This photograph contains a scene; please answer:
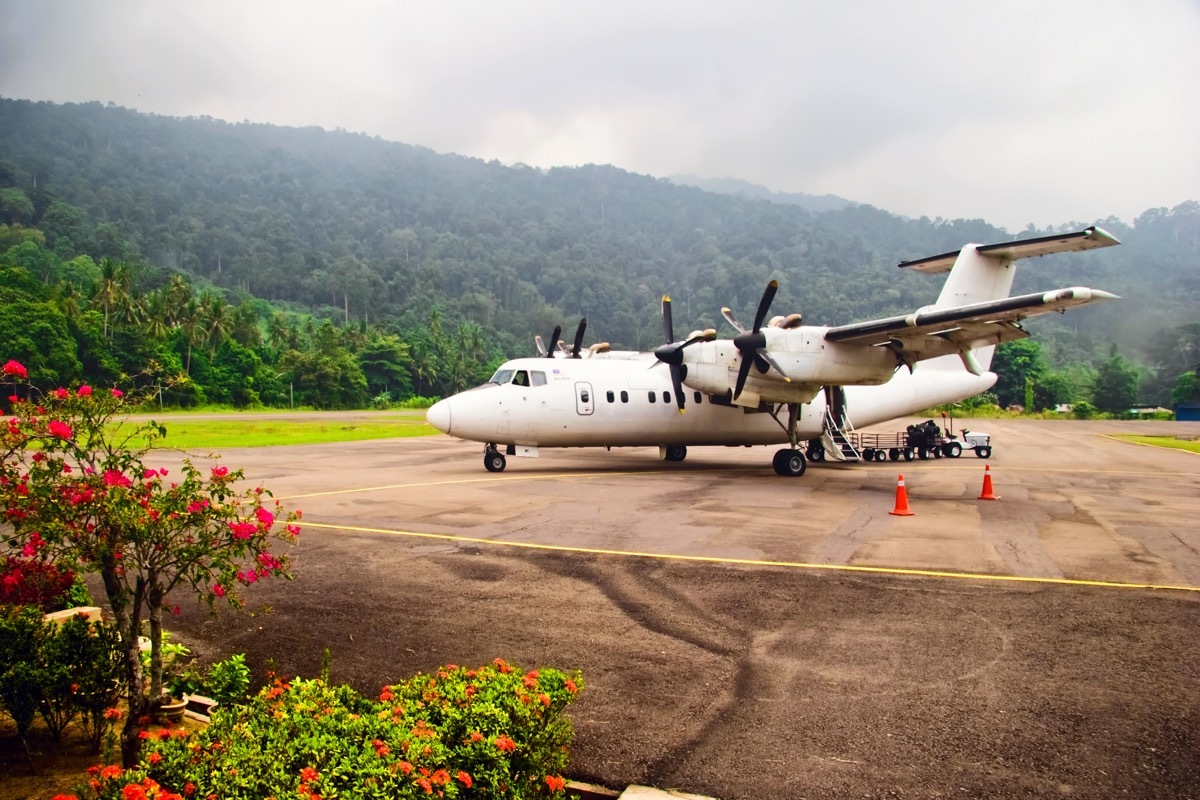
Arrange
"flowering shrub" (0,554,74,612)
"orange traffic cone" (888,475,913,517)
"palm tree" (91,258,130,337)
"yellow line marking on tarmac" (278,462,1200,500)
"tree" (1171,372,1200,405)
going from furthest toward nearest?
1. "palm tree" (91,258,130,337)
2. "tree" (1171,372,1200,405)
3. "yellow line marking on tarmac" (278,462,1200,500)
4. "orange traffic cone" (888,475,913,517)
5. "flowering shrub" (0,554,74,612)

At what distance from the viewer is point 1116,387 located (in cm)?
7769

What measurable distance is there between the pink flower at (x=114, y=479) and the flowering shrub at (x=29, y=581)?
82 centimetres

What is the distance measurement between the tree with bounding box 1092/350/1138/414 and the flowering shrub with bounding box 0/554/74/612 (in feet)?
291

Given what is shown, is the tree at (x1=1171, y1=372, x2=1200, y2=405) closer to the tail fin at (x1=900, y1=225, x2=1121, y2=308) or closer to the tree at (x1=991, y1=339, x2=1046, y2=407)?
the tree at (x1=991, y1=339, x2=1046, y2=407)

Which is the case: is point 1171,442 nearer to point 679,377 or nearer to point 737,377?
point 737,377

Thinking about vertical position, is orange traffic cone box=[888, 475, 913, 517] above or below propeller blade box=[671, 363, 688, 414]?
below

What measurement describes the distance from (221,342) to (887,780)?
276ft

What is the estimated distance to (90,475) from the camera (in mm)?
4441

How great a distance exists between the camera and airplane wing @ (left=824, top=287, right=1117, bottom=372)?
16375 mm

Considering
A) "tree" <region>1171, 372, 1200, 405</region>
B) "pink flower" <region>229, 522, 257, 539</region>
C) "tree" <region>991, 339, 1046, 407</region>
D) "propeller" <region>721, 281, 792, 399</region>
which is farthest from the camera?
"tree" <region>991, 339, 1046, 407</region>

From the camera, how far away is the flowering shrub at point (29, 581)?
16.7 feet

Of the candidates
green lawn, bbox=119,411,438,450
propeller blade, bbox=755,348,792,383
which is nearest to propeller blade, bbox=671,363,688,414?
propeller blade, bbox=755,348,792,383

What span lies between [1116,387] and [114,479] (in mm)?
90252

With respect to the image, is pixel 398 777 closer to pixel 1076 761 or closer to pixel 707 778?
pixel 707 778
